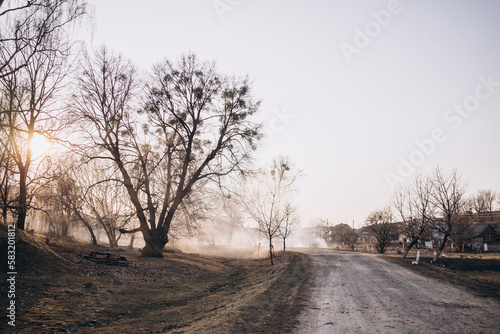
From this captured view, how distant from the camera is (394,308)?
309 inches

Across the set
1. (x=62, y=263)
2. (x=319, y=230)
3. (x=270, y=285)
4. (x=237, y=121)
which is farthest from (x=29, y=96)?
(x=319, y=230)

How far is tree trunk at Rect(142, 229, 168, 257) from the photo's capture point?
18391 mm

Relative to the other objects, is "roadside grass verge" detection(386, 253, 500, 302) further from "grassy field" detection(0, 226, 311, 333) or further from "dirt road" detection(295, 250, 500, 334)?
"grassy field" detection(0, 226, 311, 333)

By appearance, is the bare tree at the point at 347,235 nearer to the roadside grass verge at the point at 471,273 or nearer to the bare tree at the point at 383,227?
the bare tree at the point at 383,227

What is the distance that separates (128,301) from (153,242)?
9.64 metres

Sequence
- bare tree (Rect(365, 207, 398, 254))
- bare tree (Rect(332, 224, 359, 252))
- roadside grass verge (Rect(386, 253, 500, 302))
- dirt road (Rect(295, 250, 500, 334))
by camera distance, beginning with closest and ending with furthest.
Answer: dirt road (Rect(295, 250, 500, 334))
roadside grass verge (Rect(386, 253, 500, 302))
bare tree (Rect(365, 207, 398, 254))
bare tree (Rect(332, 224, 359, 252))

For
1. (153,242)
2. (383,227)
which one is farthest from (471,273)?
(383,227)

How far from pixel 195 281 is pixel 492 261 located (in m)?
17.4

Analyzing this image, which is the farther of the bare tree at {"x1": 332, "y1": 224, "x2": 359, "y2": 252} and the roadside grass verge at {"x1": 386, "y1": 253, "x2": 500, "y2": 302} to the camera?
the bare tree at {"x1": 332, "y1": 224, "x2": 359, "y2": 252}

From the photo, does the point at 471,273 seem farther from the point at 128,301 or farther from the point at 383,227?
the point at 383,227

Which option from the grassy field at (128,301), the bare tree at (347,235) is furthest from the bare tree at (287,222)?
the bare tree at (347,235)

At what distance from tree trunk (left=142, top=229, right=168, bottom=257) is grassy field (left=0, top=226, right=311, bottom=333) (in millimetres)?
4690

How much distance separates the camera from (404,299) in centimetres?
888

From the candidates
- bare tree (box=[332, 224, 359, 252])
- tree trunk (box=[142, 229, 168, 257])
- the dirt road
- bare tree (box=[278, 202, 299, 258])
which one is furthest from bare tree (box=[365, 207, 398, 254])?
tree trunk (box=[142, 229, 168, 257])
